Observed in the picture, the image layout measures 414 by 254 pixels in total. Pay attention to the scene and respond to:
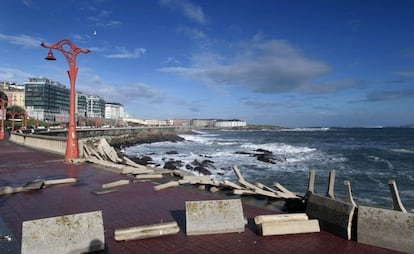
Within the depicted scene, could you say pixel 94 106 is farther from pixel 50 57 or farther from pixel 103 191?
pixel 103 191

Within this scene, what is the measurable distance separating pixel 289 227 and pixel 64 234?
12.1 feet

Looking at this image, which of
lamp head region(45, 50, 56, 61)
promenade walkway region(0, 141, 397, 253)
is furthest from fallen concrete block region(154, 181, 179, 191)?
lamp head region(45, 50, 56, 61)

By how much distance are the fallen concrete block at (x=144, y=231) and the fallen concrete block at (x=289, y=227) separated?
1586mm

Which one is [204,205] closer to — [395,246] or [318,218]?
[318,218]

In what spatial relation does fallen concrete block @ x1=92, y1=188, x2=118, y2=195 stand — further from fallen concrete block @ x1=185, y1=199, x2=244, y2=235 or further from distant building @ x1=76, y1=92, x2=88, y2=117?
distant building @ x1=76, y1=92, x2=88, y2=117

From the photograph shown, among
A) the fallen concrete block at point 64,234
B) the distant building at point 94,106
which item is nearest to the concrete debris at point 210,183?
the fallen concrete block at point 64,234

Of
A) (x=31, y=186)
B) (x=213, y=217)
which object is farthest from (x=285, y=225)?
(x=31, y=186)

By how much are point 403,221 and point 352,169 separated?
23408 millimetres

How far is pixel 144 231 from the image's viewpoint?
4953 millimetres

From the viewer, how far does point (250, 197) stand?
7840 mm

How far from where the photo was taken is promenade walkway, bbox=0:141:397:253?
4641mm

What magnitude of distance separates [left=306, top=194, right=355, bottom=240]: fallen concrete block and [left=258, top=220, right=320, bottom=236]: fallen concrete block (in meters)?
0.23

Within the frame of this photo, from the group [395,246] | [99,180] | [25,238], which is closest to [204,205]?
[25,238]

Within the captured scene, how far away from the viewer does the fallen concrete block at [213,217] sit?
16.9ft
